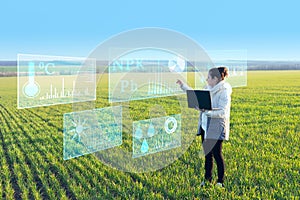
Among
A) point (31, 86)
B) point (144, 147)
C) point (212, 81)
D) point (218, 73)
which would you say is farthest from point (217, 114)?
point (31, 86)

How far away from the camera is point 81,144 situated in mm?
5746

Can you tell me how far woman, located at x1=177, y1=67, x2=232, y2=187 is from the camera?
518cm

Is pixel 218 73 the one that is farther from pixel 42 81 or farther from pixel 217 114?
pixel 42 81

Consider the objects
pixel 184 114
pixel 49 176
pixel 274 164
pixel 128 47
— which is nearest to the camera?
pixel 128 47

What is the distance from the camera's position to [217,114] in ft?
16.9

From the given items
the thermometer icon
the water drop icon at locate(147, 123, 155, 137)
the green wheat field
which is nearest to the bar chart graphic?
the thermometer icon

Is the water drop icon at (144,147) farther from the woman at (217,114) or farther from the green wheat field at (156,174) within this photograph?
the woman at (217,114)

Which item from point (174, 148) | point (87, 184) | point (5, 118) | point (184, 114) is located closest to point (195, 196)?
point (174, 148)

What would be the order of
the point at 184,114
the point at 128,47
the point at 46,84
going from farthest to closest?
the point at 46,84 → the point at 184,114 → the point at 128,47

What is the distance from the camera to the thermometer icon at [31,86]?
25.9 feet

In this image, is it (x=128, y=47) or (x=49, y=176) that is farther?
(x=49, y=176)

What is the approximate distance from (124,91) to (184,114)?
1.22 m

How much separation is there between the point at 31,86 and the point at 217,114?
476 cm

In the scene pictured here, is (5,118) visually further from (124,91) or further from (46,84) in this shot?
(124,91)
